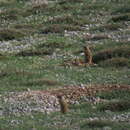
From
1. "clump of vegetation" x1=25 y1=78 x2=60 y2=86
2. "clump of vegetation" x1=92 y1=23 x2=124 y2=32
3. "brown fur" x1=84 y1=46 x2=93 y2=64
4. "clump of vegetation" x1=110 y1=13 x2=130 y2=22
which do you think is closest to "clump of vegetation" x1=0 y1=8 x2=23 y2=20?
"clump of vegetation" x1=110 y1=13 x2=130 y2=22

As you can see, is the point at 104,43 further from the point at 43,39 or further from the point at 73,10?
the point at 73,10

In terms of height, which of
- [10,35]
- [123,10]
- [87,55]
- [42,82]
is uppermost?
[42,82]

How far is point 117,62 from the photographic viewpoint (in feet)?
84.6

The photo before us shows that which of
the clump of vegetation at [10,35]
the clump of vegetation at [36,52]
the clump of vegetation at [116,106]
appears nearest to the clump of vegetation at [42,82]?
the clump of vegetation at [116,106]

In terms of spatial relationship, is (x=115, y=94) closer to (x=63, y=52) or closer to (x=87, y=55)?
(x=87, y=55)

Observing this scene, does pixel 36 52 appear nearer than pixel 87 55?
No

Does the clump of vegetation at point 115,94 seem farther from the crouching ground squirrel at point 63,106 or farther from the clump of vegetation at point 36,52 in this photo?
the clump of vegetation at point 36,52

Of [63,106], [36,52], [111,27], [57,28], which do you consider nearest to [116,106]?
[63,106]

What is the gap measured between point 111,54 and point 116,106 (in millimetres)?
10402

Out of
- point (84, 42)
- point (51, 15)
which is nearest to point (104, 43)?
point (84, 42)

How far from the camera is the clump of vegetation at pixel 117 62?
25.6m

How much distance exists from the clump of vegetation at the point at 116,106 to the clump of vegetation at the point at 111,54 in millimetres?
9838

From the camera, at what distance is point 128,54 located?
27297mm

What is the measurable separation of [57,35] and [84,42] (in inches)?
118
